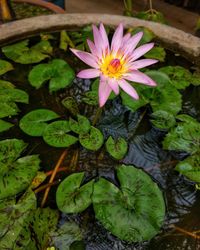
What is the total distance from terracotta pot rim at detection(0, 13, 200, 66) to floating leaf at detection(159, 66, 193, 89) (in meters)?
0.11

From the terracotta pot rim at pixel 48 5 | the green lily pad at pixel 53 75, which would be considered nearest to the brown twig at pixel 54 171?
the green lily pad at pixel 53 75

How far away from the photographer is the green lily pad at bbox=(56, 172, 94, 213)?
0.87 meters

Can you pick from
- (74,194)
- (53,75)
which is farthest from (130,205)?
(53,75)

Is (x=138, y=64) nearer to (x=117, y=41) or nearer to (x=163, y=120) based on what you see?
(x=117, y=41)

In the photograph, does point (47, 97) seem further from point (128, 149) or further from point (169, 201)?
point (169, 201)

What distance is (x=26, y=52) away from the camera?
1.27m

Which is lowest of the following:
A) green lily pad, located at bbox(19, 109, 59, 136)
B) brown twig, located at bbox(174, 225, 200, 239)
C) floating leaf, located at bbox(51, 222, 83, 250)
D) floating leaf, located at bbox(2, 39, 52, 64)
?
floating leaf, located at bbox(51, 222, 83, 250)

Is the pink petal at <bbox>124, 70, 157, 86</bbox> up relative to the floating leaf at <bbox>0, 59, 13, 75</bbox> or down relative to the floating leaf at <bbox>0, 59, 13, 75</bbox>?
up

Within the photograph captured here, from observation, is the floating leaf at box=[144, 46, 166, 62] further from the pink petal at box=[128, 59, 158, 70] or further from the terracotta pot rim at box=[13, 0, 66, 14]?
the terracotta pot rim at box=[13, 0, 66, 14]

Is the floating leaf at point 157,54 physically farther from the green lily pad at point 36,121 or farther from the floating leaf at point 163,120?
the green lily pad at point 36,121

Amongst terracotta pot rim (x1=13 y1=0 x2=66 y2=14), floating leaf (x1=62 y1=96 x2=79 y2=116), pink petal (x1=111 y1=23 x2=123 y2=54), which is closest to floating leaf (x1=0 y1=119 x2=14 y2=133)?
floating leaf (x1=62 y1=96 x2=79 y2=116)

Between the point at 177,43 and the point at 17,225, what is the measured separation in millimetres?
918

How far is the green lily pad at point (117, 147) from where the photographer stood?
990mm

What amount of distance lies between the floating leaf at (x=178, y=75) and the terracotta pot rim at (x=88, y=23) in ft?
0.35
